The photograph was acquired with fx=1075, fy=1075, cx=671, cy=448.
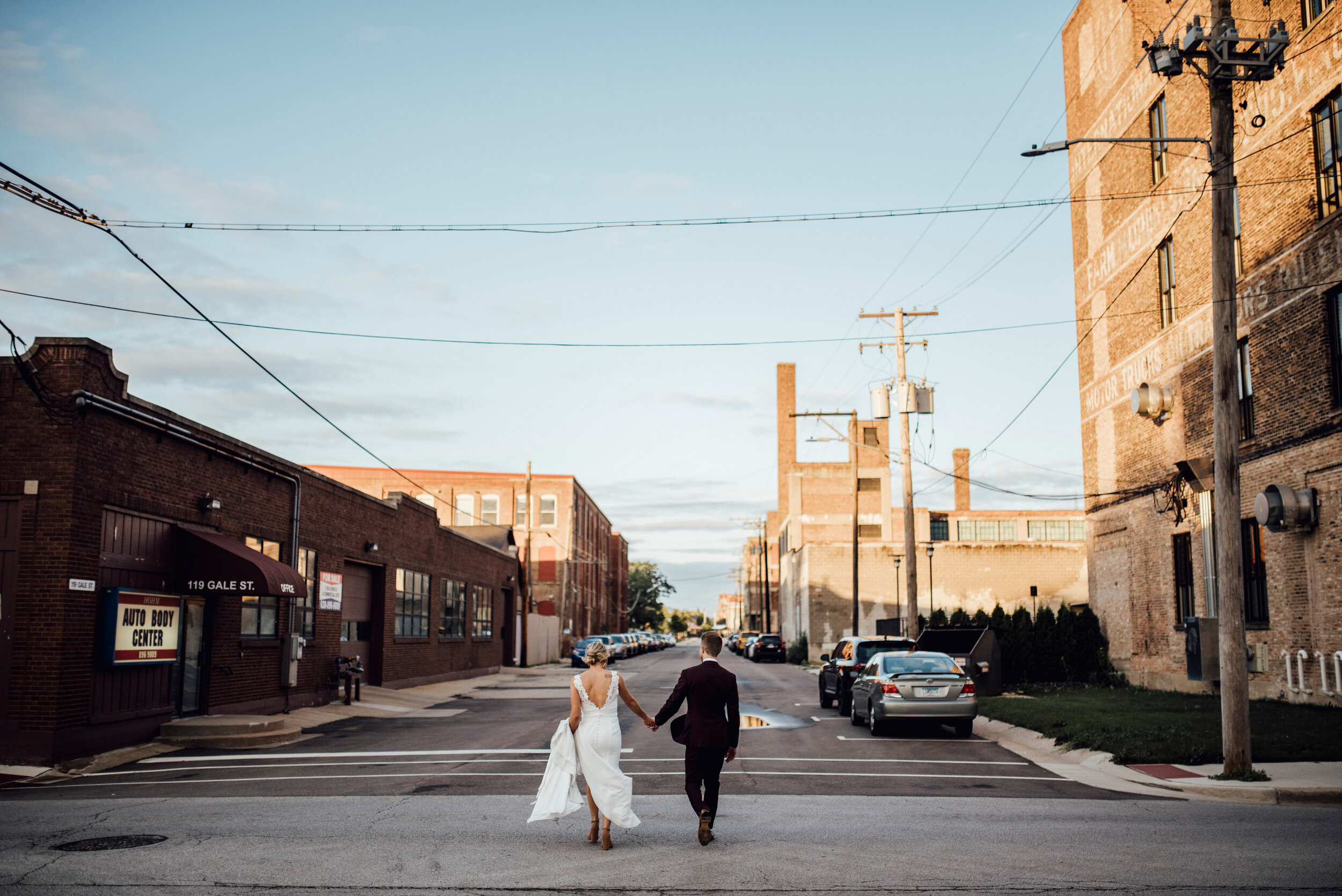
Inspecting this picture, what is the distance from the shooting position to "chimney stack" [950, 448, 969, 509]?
295 ft

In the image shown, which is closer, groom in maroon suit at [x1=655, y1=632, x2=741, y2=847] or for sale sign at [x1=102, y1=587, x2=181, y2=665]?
groom in maroon suit at [x1=655, y1=632, x2=741, y2=847]

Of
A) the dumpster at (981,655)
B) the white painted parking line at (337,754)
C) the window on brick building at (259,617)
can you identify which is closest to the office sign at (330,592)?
the window on brick building at (259,617)

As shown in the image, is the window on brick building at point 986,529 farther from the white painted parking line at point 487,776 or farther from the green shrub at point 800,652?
the white painted parking line at point 487,776

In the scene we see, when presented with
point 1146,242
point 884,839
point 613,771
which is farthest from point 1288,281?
point 613,771

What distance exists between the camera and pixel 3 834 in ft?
30.7

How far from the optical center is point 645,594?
146 m

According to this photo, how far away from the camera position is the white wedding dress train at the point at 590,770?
873 centimetres

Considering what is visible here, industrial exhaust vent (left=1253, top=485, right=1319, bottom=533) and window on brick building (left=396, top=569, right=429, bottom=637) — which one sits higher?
industrial exhaust vent (left=1253, top=485, right=1319, bottom=533)

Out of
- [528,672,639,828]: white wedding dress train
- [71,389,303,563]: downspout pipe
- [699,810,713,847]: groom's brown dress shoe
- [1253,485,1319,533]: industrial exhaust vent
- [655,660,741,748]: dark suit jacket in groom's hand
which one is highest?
[71,389,303,563]: downspout pipe

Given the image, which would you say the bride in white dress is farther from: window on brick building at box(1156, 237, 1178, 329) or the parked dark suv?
the parked dark suv

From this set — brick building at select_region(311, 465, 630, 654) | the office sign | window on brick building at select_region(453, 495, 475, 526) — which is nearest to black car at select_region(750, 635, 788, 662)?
brick building at select_region(311, 465, 630, 654)

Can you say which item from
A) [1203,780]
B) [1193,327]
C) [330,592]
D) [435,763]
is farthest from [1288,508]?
[330,592]

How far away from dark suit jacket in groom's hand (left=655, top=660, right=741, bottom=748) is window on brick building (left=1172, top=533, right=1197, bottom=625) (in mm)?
19860

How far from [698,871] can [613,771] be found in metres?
1.27
